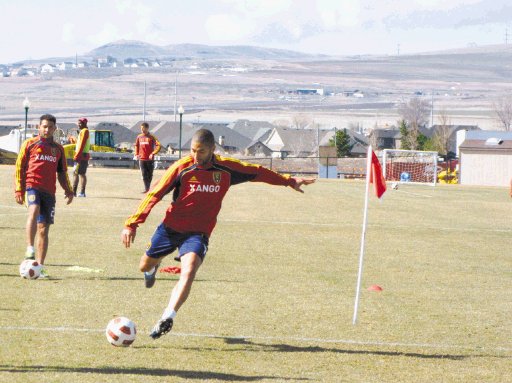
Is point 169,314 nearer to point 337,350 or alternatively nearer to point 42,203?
point 337,350

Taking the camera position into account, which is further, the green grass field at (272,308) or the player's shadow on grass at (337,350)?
the player's shadow on grass at (337,350)

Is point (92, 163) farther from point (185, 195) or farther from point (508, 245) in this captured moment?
point (185, 195)

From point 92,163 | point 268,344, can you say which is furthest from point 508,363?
point 92,163

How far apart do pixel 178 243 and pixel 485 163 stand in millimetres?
71120

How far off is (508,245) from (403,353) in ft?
46.9

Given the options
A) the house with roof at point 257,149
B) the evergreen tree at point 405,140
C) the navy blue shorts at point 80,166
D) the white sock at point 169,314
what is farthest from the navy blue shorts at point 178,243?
the house with roof at point 257,149

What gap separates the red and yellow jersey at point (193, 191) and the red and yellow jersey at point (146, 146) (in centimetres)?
2225

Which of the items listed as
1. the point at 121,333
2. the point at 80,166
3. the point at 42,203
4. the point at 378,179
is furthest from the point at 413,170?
the point at 121,333

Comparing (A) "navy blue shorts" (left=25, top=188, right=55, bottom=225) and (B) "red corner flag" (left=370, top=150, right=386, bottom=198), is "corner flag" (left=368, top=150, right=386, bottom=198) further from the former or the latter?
(A) "navy blue shorts" (left=25, top=188, right=55, bottom=225)

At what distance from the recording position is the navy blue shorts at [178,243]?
36.6 ft

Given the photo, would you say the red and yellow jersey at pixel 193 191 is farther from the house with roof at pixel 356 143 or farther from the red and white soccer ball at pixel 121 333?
the house with roof at pixel 356 143

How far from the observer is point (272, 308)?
44.7ft

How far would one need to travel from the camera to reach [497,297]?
15.7 meters

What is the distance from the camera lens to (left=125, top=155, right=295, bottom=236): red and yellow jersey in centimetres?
1105
